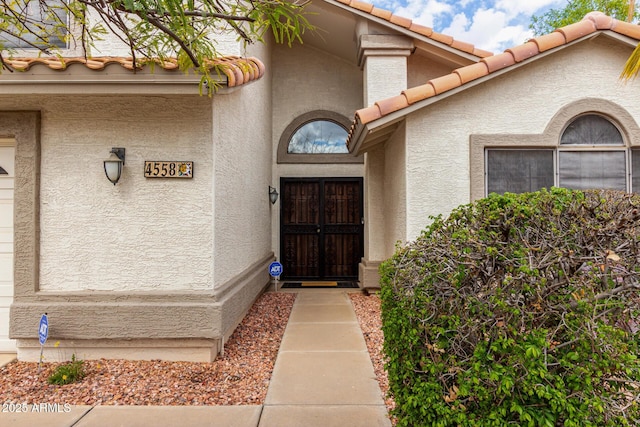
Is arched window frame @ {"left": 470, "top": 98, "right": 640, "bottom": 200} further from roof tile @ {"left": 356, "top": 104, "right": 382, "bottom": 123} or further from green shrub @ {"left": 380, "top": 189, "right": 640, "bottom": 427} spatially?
green shrub @ {"left": 380, "top": 189, "right": 640, "bottom": 427}

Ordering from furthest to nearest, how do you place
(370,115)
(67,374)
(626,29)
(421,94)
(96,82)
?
A: (370,115), (421,94), (626,29), (96,82), (67,374)

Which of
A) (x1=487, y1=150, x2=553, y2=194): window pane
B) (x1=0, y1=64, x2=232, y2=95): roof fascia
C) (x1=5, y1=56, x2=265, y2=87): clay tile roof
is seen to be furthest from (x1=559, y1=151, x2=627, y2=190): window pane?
(x1=0, y1=64, x2=232, y2=95): roof fascia

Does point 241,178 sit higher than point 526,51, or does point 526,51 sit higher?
point 526,51

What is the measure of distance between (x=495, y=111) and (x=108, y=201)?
18.3 feet

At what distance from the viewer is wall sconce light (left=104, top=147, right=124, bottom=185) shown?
14.9 ft

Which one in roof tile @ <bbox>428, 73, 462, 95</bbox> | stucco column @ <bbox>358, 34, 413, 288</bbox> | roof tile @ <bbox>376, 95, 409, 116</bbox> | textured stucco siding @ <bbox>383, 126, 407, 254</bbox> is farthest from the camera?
stucco column @ <bbox>358, 34, 413, 288</bbox>

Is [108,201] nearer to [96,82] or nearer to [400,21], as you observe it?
[96,82]

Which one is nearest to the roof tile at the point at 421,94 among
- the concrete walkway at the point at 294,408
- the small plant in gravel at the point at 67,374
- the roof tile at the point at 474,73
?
→ the roof tile at the point at 474,73

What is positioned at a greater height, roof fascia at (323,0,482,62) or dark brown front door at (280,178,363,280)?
roof fascia at (323,0,482,62)

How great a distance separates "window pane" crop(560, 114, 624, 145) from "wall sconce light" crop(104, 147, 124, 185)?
244 inches

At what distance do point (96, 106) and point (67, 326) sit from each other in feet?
8.90

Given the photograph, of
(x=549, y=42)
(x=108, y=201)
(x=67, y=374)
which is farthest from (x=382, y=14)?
(x=67, y=374)

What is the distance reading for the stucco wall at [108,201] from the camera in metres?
4.69

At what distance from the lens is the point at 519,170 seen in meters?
5.79
